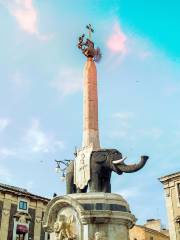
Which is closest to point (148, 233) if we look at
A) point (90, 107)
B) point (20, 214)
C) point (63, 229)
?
point (20, 214)

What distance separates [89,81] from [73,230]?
8967mm

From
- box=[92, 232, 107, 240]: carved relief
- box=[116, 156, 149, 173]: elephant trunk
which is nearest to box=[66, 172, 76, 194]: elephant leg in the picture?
box=[116, 156, 149, 173]: elephant trunk

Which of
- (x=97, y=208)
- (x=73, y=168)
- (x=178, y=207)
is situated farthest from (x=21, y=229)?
(x=97, y=208)

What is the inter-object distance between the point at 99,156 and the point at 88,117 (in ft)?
9.74

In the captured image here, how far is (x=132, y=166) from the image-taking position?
17.4 metres

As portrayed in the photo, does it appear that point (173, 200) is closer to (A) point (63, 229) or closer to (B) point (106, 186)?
(B) point (106, 186)

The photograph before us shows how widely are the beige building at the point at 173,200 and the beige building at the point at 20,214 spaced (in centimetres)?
1464

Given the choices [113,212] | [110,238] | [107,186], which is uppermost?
[107,186]

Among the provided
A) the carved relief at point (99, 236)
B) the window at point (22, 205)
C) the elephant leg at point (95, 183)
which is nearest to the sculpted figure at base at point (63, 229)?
the carved relief at point (99, 236)

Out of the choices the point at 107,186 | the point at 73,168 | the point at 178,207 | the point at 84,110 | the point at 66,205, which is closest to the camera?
the point at 66,205

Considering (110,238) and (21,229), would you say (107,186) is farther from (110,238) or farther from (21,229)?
(21,229)

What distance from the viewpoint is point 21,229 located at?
4134 cm

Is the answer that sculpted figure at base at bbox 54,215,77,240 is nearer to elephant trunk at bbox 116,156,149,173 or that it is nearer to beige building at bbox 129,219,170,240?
elephant trunk at bbox 116,156,149,173

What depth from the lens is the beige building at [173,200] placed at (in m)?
37.3
